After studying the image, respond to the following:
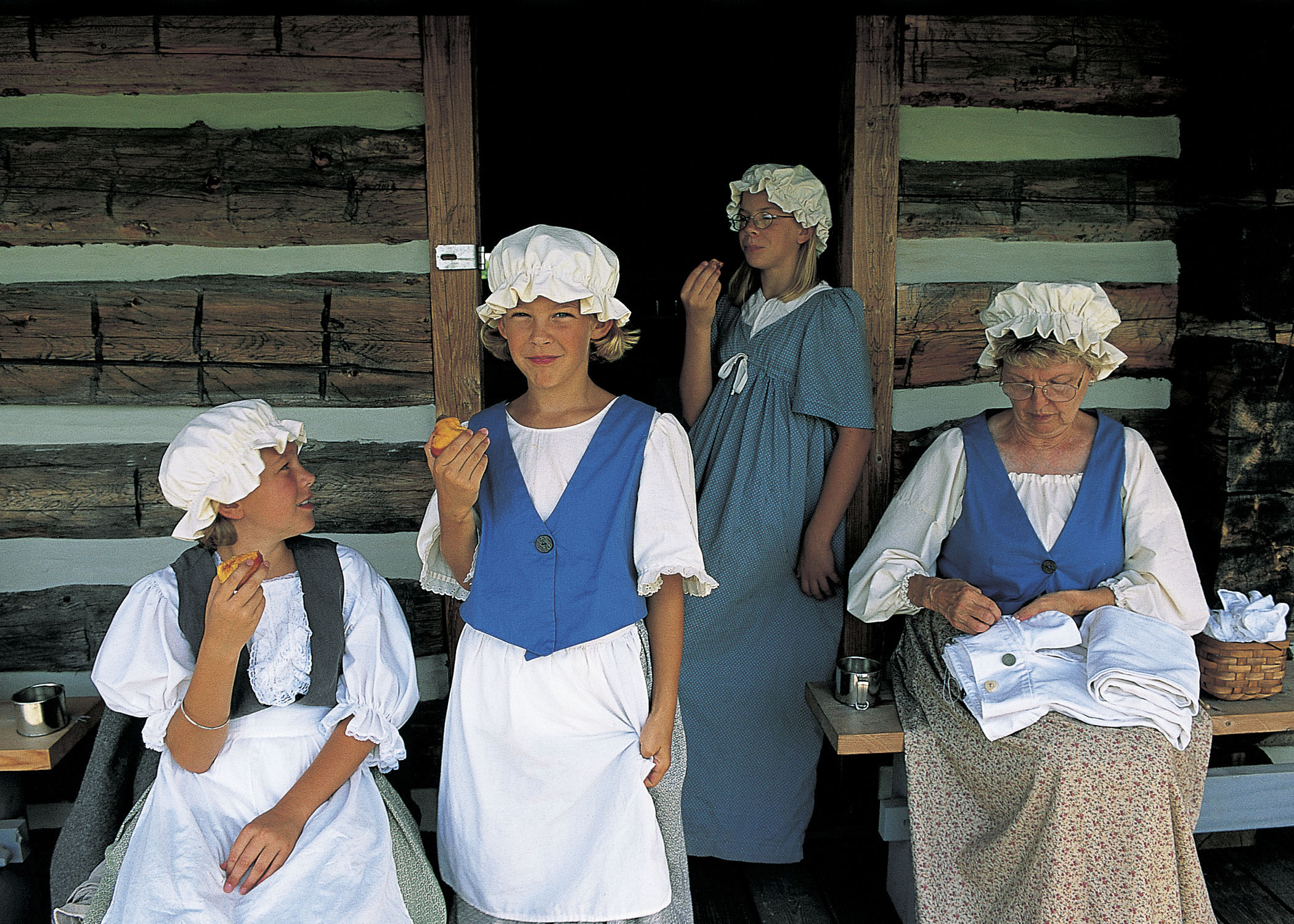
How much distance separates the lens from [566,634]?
2086 millimetres

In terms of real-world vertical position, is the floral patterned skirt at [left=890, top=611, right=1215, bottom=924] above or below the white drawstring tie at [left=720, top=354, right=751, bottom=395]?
below

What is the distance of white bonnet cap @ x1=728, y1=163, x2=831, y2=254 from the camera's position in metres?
2.79

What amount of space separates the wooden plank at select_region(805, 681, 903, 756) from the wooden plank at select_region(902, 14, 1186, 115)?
1.86m

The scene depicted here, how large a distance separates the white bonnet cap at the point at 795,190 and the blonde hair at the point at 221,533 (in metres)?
1.68

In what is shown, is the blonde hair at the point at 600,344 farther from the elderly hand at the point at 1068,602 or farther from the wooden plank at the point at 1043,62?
the wooden plank at the point at 1043,62

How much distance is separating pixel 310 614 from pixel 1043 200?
255 cm

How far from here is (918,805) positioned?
2.47 metres

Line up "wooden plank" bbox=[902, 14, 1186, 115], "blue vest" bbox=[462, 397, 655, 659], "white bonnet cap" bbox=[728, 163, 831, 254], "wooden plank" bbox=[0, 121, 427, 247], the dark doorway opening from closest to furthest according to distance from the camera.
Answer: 1. "blue vest" bbox=[462, 397, 655, 659]
2. "white bonnet cap" bbox=[728, 163, 831, 254]
3. "wooden plank" bbox=[0, 121, 427, 247]
4. "wooden plank" bbox=[902, 14, 1186, 115]
5. the dark doorway opening

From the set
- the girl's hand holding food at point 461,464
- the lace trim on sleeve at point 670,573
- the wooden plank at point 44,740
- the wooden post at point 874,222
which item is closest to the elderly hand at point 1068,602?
the wooden post at point 874,222


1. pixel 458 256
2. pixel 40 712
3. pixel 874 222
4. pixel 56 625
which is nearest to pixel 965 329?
pixel 874 222

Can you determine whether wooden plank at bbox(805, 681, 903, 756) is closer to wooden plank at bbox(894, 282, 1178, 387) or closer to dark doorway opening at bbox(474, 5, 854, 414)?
wooden plank at bbox(894, 282, 1178, 387)

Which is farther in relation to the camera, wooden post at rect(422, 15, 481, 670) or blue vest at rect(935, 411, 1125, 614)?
wooden post at rect(422, 15, 481, 670)

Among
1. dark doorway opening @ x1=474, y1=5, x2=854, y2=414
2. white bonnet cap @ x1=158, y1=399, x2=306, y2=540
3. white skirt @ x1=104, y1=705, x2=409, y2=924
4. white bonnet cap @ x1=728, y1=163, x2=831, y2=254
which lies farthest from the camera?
dark doorway opening @ x1=474, y1=5, x2=854, y2=414

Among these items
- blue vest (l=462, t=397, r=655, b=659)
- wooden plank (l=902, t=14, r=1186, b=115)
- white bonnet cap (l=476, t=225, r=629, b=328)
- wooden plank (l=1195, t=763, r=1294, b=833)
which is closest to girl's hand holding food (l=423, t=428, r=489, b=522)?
blue vest (l=462, t=397, r=655, b=659)
